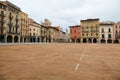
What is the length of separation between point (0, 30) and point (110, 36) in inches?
2170

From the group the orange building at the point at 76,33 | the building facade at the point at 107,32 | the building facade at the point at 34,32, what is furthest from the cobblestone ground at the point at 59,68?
the orange building at the point at 76,33

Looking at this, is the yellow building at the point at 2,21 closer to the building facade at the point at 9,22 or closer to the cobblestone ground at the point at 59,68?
the building facade at the point at 9,22

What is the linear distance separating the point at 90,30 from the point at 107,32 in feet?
30.6

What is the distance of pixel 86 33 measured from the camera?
8062 cm

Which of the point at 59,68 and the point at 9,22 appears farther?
the point at 9,22

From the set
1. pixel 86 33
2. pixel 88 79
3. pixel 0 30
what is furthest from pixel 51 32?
pixel 88 79

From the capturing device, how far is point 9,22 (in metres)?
53.8

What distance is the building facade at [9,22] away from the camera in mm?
49844

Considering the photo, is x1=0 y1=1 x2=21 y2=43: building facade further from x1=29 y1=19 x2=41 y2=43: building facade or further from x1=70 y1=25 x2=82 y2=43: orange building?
x1=70 y1=25 x2=82 y2=43: orange building

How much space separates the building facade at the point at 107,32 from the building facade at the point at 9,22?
44.0 meters

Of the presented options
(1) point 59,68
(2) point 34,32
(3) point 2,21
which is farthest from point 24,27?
(1) point 59,68

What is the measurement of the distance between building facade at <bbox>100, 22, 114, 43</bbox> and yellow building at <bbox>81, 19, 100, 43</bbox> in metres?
2.13

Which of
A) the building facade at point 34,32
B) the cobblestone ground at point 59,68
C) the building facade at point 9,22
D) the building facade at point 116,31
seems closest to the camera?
the cobblestone ground at point 59,68

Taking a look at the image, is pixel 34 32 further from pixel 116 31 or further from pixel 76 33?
pixel 116 31
